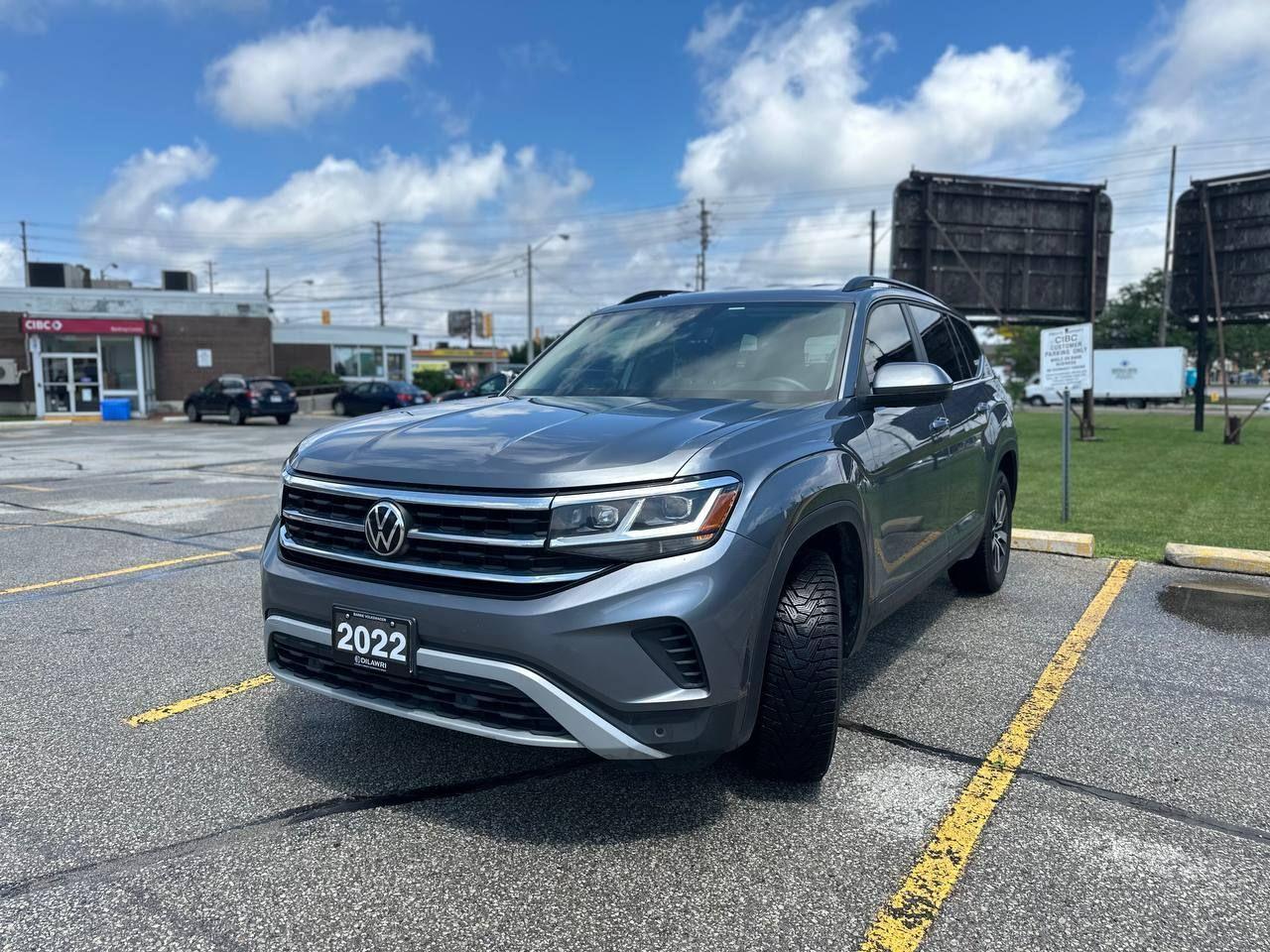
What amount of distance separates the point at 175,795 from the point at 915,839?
242 cm

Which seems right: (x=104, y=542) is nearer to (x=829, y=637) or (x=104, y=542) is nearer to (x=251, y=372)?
(x=829, y=637)

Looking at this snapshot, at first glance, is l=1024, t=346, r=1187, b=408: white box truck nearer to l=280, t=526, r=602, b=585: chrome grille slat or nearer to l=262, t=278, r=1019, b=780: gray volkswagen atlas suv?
l=262, t=278, r=1019, b=780: gray volkswagen atlas suv

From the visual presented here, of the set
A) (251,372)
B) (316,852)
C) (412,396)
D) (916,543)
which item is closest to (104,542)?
(316,852)

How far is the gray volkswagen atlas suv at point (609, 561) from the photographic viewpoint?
2.49m

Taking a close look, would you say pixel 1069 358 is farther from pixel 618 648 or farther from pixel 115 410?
pixel 115 410

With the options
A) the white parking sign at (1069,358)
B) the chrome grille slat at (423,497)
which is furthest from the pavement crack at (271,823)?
the white parking sign at (1069,358)

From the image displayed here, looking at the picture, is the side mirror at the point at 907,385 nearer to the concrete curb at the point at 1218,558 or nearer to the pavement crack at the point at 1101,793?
the pavement crack at the point at 1101,793

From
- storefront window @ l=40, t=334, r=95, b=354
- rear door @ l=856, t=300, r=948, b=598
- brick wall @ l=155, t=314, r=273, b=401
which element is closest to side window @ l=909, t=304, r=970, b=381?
rear door @ l=856, t=300, r=948, b=598

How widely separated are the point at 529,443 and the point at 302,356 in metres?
54.3

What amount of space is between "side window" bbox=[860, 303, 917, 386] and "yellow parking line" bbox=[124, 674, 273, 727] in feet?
9.95

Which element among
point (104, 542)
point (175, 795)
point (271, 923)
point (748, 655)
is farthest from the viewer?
point (104, 542)

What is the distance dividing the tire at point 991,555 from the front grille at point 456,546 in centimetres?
355

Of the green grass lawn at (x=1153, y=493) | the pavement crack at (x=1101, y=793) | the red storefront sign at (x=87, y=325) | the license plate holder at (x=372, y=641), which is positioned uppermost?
the red storefront sign at (x=87, y=325)

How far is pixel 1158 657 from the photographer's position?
180 inches
